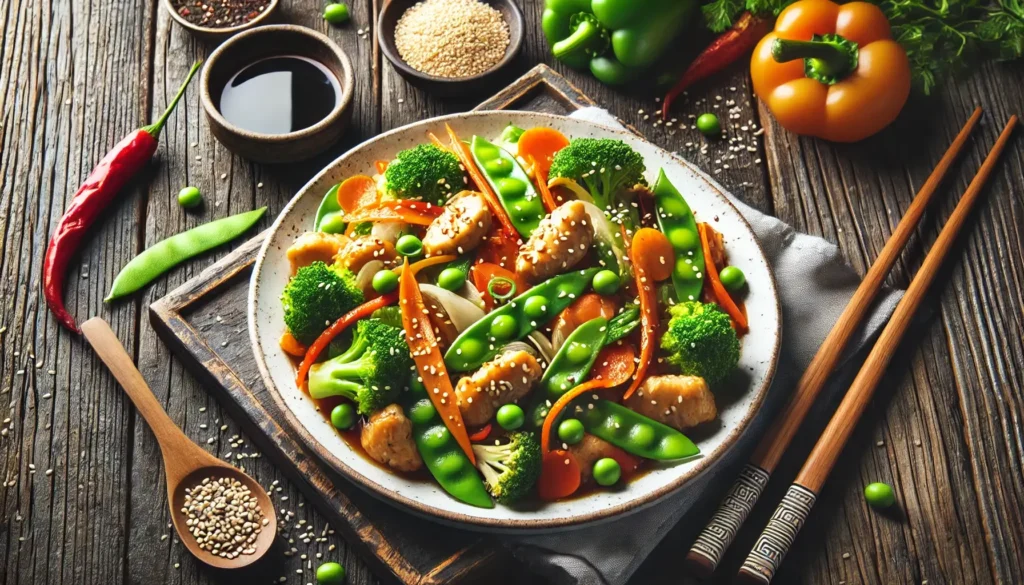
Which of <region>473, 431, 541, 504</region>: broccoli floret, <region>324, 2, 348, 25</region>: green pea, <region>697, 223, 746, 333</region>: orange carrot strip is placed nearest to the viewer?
<region>473, 431, 541, 504</region>: broccoli floret

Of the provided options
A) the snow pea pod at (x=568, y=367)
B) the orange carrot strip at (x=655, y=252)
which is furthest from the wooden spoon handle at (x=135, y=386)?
the orange carrot strip at (x=655, y=252)

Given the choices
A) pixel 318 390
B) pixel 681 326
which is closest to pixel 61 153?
pixel 318 390

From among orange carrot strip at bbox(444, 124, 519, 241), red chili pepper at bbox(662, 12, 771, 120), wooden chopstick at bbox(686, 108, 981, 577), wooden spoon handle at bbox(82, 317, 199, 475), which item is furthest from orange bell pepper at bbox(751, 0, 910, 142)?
wooden spoon handle at bbox(82, 317, 199, 475)

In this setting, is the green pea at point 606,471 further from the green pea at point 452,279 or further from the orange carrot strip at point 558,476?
the green pea at point 452,279

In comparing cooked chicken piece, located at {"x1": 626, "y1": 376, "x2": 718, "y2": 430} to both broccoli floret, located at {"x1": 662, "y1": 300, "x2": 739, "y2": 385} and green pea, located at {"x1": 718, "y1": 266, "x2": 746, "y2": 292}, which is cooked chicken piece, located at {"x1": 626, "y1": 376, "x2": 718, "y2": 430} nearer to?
broccoli floret, located at {"x1": 662, "y1": 300, "x2": 739, "y2": 385}

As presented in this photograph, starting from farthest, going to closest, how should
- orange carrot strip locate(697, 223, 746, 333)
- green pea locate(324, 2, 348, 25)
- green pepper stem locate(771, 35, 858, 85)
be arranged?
green pea locate(324, 2, 348, 25), green pepper stem locate(771, 35, 858, 85), orange carrot strip locate(697, 223, 746, 333)
